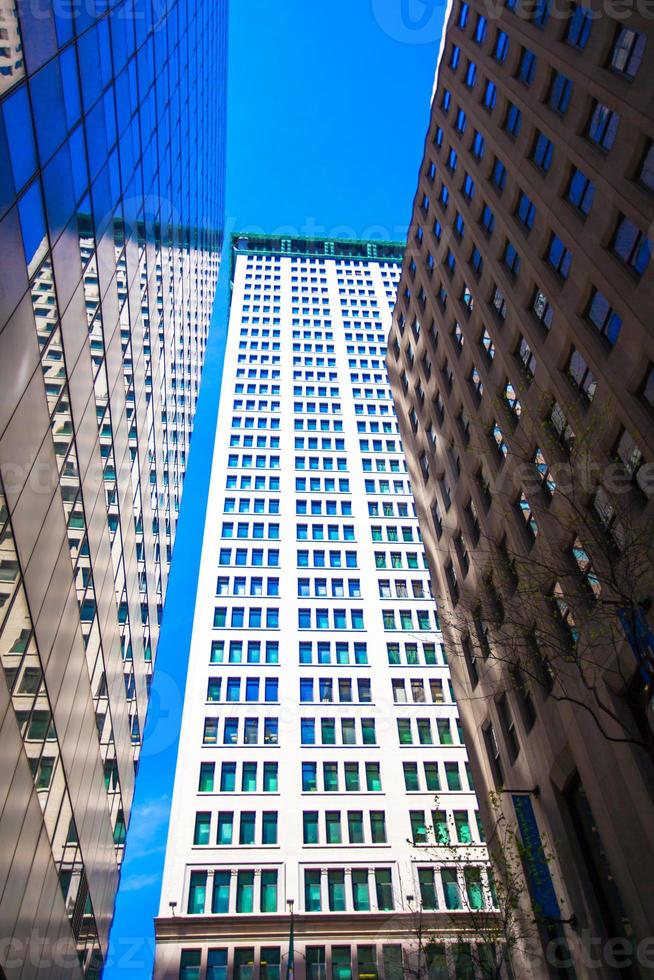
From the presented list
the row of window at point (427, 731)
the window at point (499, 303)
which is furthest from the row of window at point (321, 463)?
the window at point (499, 303)

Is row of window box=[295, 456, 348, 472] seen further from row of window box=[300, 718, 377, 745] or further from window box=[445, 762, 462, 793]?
window box=[445, 762, 462, 793]

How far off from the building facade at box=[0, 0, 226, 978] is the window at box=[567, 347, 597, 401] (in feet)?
55.4

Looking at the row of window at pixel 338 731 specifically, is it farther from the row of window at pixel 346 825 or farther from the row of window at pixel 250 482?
the row of window at pixel 250 482

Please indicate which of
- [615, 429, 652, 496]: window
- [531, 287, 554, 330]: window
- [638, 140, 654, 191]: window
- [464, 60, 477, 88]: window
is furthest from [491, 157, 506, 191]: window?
[615, 429, 652, 496]: window

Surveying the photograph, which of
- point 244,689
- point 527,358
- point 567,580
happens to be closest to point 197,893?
point 244,689

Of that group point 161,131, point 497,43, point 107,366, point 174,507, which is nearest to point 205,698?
point 174,507

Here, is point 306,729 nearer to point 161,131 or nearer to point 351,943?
point 351,943

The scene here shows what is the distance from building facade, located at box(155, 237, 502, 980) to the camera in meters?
41.6

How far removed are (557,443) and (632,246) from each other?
22.7 ft

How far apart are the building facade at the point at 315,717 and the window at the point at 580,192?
24370 mm

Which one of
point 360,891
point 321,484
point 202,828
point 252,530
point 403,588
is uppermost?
point 321,484

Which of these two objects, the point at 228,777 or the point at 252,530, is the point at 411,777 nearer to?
the point at 228,777

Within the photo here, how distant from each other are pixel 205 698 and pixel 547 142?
4496 cm

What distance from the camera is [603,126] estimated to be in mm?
22891
